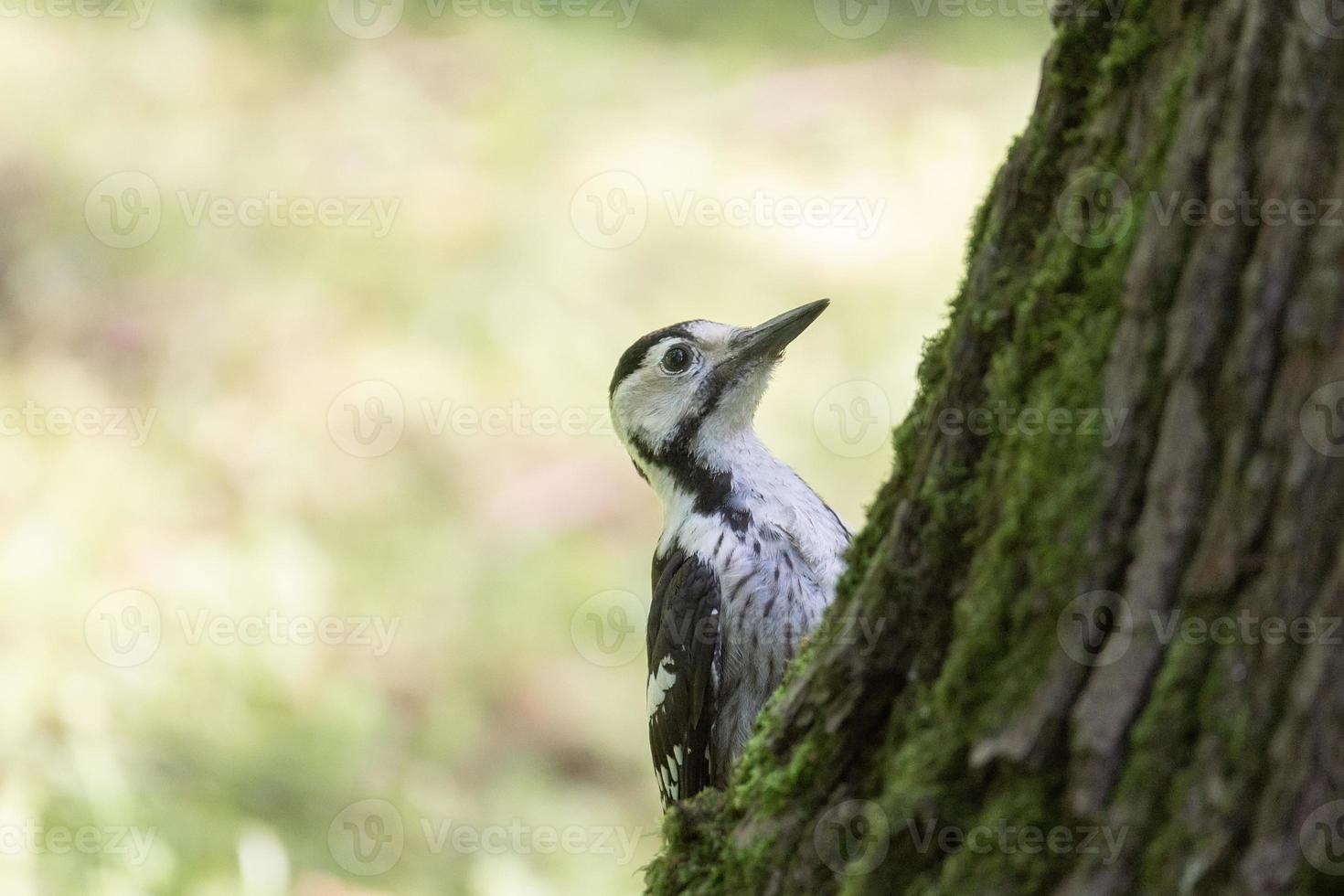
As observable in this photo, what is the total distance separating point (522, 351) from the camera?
580 centimetres

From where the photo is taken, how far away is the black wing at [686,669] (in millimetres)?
2875

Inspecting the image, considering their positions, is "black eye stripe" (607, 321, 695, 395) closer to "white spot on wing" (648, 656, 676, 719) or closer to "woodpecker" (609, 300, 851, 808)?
"woodpecker" (609, 300, 851, 808)

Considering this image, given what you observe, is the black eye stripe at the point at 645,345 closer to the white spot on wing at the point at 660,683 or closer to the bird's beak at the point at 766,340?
the bird's beak at the point at 766,340

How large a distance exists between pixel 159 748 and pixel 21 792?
1.70 ft

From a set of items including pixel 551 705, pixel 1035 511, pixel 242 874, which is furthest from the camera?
pixel 551 705

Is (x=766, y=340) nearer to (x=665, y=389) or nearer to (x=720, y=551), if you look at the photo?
(x=665, y=389)

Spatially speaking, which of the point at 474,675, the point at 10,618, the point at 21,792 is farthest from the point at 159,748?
the point at 474,675

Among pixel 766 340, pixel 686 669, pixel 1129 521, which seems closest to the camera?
pixel 1129 521

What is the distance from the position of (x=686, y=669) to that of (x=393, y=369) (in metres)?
3.33

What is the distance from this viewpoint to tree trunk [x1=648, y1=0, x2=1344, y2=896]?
110 cm

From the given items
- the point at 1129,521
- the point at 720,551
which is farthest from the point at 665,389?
the point at 1129,521

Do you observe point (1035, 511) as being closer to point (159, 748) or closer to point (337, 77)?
point (159, 748)

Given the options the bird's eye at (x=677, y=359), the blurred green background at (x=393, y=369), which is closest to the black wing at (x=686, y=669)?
the bird's eye at (x=677, y=359)

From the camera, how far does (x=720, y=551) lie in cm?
294
